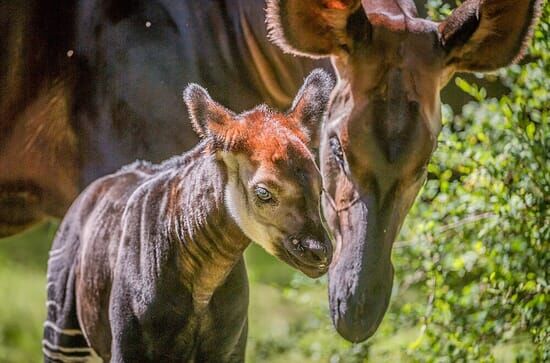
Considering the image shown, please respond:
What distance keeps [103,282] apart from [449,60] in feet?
2.54

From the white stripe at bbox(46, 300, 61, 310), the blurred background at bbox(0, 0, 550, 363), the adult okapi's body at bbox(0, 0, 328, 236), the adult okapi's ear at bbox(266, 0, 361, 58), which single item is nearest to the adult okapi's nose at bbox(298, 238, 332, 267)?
the adult okapi's ear at bbox(266, 0, 361, 58)

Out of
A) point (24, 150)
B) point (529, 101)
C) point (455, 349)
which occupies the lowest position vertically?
point (455, 349)

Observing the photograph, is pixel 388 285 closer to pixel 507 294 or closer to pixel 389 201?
pixel 389 201

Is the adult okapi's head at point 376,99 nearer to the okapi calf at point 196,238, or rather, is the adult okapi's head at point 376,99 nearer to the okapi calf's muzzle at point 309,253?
the okapi calf at point 196,238

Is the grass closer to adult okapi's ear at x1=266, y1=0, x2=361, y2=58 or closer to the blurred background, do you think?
the blurred background

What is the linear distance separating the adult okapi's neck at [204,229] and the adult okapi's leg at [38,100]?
0.92 meters

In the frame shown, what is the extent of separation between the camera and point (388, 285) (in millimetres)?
2148

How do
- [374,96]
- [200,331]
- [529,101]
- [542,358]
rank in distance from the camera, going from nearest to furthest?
[200,331] → [374,96] → [542,358] → [529,101]

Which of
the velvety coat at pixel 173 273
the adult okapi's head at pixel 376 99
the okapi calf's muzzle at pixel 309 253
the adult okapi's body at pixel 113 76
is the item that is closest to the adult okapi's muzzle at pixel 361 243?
the adult okapi's head at pixel 376 99

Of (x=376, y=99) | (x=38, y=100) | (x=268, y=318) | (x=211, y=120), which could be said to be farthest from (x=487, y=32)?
(x=268, y=318)

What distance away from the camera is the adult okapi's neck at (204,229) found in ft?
6.42

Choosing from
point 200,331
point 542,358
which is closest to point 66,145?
point 200,331

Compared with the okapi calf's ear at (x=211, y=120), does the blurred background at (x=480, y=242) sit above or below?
below

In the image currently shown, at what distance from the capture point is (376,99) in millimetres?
2240
